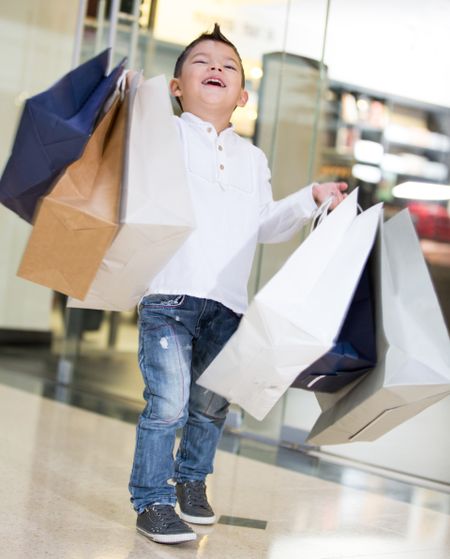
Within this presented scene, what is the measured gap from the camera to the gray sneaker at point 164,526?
255cm

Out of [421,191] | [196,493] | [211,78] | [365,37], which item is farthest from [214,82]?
[365,37]

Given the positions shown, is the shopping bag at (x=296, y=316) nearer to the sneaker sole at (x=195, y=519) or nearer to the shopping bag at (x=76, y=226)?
the shopping bag at (x=76, y=226)

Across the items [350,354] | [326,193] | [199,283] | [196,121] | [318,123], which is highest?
[318,123]

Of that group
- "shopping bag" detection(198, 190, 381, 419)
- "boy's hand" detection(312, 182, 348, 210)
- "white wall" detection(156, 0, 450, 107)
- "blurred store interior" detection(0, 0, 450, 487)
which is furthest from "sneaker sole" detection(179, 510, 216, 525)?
"white wall" detection(156, 0, 450, 107)

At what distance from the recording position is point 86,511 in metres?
2.83

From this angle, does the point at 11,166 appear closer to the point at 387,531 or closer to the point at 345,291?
the point at 345,291

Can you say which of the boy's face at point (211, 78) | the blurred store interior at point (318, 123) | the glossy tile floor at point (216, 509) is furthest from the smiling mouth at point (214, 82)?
the blurred store interior at point (318, 123)

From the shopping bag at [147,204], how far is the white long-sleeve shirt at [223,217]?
0.15m

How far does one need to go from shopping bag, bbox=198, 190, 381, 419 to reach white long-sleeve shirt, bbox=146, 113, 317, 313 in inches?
10.7

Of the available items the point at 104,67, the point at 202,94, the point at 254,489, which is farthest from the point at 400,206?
the point at 104,67

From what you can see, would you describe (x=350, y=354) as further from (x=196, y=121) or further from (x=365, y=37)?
(x=365, y=37)

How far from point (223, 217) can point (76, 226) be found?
50 cm

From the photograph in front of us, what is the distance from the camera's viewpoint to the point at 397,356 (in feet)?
7.77

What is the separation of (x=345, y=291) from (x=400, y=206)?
6.78ft
